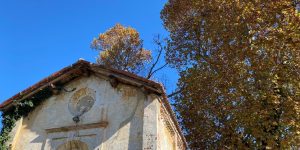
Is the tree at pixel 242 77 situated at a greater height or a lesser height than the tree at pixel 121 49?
lesser

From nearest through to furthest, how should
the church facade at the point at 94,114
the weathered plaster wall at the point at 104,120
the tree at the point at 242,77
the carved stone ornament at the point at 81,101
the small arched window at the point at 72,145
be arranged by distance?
1. the weathered plaster wall at the point at 104,120
2. the church facade at the point at 94,114
3. the small arched window at the point at 72,145
4. the carved stone ornament at the point at 81,101
5. the tree at the point at 242,77

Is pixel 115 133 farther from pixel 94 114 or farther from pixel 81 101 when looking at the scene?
pixel 81 101

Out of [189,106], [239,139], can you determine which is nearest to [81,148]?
[239,139]

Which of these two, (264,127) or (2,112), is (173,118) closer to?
(264,127)

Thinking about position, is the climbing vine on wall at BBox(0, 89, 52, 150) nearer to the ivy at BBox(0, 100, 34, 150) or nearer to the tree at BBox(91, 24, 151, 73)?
the ivy at BBox(0, 100, 34, 150)

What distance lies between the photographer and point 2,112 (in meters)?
14.0

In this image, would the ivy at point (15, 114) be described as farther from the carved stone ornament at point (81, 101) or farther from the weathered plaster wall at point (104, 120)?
the carved stone ornament at point (81, 101)

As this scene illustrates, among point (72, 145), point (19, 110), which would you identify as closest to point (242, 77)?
point (72, 145)

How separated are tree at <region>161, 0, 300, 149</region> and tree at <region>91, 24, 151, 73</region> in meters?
5.58

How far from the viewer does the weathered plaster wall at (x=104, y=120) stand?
460 inches

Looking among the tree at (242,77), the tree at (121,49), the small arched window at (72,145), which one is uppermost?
the tree at (121,49)

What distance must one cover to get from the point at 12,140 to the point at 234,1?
1418cm

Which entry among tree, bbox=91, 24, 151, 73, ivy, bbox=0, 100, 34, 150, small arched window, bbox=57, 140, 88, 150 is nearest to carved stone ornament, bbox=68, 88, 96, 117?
small arched window, bbox=57, 140, 88, 150

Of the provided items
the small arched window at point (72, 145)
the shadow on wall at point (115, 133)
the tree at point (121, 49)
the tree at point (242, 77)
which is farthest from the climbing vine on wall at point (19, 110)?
the tree at point (121, 49)
